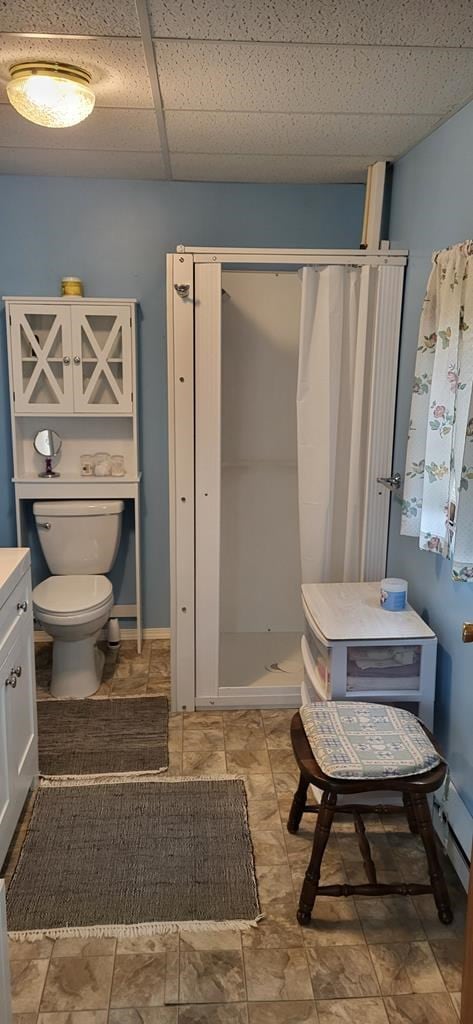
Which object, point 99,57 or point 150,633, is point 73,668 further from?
point 99,57

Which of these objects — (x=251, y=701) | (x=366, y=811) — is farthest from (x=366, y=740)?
(x=251, y=701)

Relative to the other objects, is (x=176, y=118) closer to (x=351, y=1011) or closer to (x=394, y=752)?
(x=394, y=752)

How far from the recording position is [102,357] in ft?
10.7

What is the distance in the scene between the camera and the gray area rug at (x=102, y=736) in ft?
8.72

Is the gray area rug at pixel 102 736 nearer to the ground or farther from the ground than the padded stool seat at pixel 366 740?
nearer to the ground

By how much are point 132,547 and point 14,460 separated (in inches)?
27.5

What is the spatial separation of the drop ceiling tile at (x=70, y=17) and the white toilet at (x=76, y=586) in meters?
1.99

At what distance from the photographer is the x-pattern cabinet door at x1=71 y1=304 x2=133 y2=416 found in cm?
324

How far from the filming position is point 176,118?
2355 millimetres

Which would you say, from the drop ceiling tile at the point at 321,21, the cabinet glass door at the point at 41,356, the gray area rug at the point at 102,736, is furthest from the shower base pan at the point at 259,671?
the drop ceiling tile at the point at 321,21

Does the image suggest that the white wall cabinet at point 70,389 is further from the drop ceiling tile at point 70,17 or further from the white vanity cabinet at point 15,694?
the drop ceiling tile at point 70,17

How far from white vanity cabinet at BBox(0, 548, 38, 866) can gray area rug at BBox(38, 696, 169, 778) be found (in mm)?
202

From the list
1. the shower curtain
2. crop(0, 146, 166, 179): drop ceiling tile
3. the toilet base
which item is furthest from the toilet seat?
crop(0, 146, 166, 179): drop ceiling tile

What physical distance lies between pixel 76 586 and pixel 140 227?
161 centimetres
